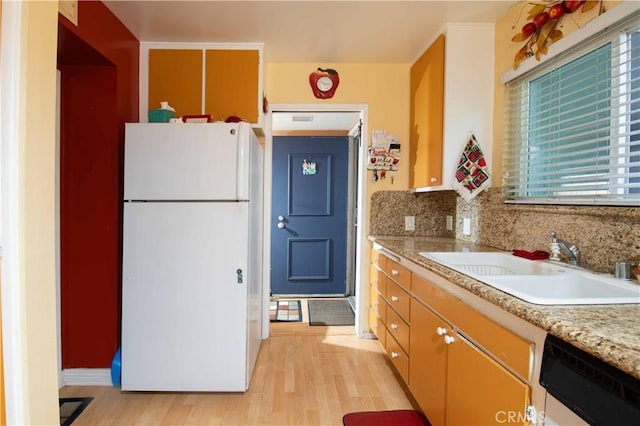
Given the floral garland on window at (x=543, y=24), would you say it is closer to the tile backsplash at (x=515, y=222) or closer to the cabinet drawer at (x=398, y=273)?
the tile backsplash at (x=515, y=222)

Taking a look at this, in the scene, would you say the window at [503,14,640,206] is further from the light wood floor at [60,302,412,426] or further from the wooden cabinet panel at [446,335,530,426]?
the light wood floor at [60,302,412,426]

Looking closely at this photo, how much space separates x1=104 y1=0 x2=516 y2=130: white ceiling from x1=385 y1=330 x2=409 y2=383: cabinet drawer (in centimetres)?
202

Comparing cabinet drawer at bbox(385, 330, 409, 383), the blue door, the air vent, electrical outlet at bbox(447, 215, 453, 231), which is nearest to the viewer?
cabinet drawer at bbox(385, 330, 409, 383)

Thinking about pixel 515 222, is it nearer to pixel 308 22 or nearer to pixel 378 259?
pixel 378 259

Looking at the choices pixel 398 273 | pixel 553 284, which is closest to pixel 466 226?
pixel 398 273

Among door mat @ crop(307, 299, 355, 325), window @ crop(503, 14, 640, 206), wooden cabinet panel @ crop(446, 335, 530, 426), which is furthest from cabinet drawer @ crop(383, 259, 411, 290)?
door mat @ crop(307, 299, 355, 325)

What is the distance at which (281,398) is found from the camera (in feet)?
6.52

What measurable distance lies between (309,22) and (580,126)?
161 cm

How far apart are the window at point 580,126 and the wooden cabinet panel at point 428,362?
0.82 m

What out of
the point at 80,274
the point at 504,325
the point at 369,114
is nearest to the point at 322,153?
the point at 369,114

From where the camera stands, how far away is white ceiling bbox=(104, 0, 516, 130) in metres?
1.94

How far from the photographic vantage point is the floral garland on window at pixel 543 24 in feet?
4.75

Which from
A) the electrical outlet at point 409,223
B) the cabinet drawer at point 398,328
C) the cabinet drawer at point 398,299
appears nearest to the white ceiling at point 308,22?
the electrical outlet at point 409,223

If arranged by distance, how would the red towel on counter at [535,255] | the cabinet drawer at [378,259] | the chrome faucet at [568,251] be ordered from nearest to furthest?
the chrome faucet at [568,251], the red towel on counter at [535,255], the cabinet drawer at [378,259]
